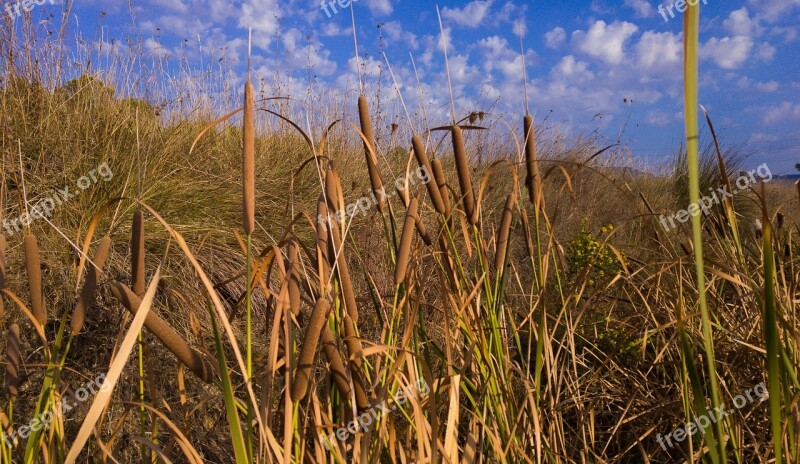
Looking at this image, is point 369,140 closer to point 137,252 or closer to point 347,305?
point 347,305

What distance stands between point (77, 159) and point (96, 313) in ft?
3.34

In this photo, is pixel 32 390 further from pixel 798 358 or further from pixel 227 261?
pixel 798 358

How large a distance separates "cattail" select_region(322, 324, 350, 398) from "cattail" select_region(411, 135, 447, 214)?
0.29 meters

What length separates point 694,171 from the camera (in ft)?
1.11

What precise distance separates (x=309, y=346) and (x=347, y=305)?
171 mm

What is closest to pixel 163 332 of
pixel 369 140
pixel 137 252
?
pixel 137 252

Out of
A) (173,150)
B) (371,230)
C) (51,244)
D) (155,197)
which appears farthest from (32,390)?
(173,150)

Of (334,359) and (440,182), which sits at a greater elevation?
(440,182)

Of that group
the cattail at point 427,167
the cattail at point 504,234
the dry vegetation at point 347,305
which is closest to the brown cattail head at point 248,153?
the dry vegetation at point 347,305

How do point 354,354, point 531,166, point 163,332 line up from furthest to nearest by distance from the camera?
point 531,166, point 354,354, point 163,332

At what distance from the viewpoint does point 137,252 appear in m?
0.63

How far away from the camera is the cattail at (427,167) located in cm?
87

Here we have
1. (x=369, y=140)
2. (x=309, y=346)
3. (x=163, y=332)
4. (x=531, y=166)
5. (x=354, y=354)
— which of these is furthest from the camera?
(x=531, y=166)

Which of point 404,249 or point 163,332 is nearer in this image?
point 163,332
